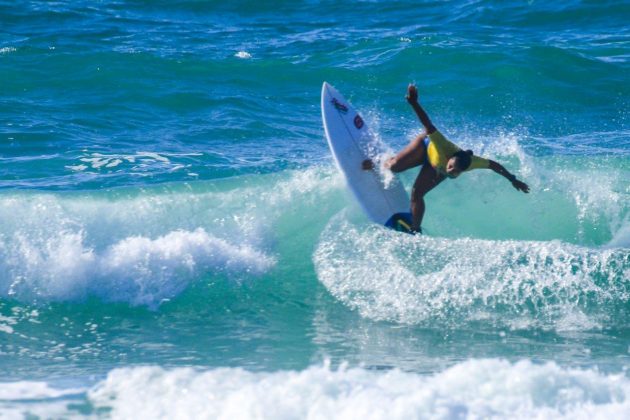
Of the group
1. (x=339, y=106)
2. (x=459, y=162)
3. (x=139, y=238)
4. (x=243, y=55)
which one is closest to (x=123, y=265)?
(x=139, y=238)

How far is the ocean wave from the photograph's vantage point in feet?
17.4

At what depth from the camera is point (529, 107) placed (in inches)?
556

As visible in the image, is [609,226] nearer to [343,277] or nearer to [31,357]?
[343,277]

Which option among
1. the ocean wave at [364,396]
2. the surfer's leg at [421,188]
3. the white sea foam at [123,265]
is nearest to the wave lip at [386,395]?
the ocean wave at [364,396]

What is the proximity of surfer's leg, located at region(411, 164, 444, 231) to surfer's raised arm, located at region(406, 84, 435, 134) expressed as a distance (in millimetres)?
667

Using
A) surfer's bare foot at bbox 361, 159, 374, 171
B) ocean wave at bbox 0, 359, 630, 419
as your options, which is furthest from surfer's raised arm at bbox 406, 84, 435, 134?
ocean wave at bbox 0, 359, 630, 419

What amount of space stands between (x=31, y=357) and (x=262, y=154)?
207 inches

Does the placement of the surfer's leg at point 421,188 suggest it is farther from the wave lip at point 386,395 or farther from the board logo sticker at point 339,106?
the wave lip at point 386,395

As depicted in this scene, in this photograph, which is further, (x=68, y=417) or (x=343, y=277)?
(x=343, y=277)

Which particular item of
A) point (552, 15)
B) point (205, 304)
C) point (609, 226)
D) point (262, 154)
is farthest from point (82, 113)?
point (552, 15)

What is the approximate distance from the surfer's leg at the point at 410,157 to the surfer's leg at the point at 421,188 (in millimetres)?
105

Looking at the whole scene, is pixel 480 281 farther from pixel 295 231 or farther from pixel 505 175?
pixel 295 231

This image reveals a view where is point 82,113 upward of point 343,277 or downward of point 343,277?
upward

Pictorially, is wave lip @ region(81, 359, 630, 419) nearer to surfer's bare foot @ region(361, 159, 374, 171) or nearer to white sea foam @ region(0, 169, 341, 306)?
white sea foam @ region(0, 169, 341, 306)
